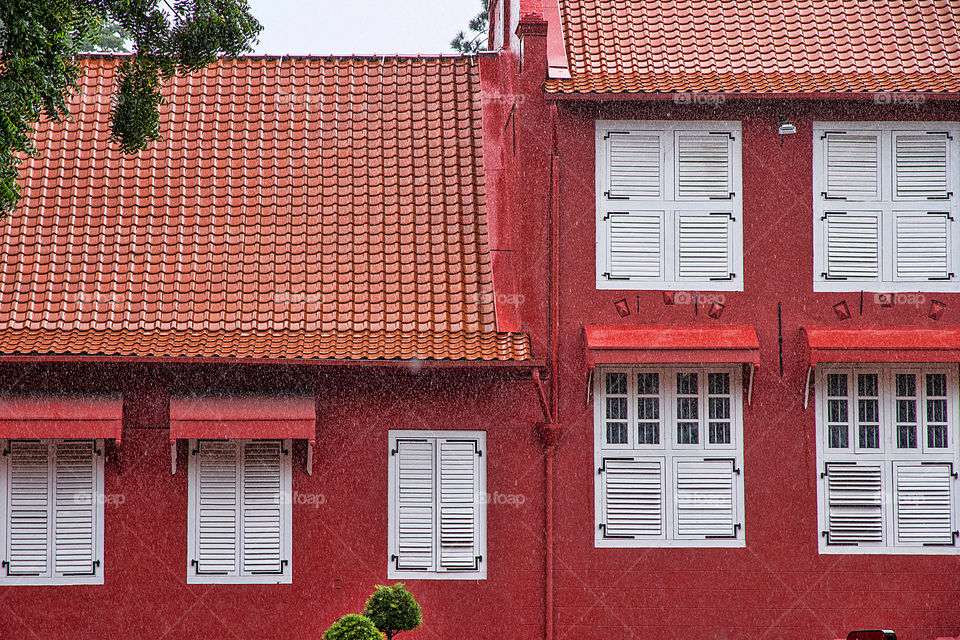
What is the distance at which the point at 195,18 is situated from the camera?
10.1 m

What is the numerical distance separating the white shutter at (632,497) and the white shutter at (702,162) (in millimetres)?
2815

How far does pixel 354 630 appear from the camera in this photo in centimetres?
980

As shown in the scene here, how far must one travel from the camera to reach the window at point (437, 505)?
11.5 m

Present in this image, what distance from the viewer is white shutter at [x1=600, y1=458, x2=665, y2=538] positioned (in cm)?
1156

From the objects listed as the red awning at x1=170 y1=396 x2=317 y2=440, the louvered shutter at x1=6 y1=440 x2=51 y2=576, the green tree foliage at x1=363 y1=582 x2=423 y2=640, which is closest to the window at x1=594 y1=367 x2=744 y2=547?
the green tree foliage at x1=363 y1=582 x2=423 y2=640

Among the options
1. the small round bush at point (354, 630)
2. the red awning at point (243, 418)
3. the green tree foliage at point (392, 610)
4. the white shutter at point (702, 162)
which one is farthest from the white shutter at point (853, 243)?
the small round bush at point (354, 630)

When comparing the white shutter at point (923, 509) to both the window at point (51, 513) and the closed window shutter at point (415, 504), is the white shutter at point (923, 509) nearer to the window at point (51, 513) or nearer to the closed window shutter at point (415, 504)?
the closed window shutter at point (415, 504)

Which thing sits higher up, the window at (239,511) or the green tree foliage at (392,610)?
the window at (239,511)

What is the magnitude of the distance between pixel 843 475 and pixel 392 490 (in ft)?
14.9

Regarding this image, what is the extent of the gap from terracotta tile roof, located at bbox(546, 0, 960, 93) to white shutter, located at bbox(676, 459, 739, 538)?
3.79 meters

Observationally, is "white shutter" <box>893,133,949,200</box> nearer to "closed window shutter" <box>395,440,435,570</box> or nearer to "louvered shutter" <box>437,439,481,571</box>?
"louvered shutter" <box>437,439,481,571</box>

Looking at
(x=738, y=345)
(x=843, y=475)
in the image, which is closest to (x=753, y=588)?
(x=843, y=475)

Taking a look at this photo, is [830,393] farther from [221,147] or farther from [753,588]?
[221,147]

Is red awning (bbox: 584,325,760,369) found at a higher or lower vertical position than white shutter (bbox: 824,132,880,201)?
lower
